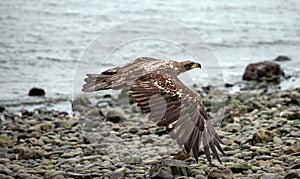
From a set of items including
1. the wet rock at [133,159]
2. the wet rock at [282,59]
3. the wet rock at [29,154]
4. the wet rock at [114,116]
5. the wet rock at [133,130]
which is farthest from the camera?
the wet rock at [282,59]

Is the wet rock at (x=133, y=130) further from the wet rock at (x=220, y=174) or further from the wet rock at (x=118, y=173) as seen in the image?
the wet rock at (x=220, y=174)

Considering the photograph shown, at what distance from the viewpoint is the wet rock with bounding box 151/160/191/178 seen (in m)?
6.49

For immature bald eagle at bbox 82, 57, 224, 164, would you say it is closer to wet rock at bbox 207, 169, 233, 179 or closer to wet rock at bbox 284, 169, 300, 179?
wet rock at bbox 207, 169, 233, 179

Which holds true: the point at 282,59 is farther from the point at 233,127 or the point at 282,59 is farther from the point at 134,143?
the point at 134,143

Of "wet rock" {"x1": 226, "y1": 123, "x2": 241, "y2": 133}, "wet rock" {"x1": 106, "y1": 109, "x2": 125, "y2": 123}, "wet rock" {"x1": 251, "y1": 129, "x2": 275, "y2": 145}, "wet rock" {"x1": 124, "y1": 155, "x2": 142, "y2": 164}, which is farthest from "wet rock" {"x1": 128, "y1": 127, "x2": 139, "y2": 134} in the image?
"wet rock" {"x1": 251, "y1": 129, "x2": 275, "y2": 145}

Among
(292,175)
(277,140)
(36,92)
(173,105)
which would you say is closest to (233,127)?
(277,140)

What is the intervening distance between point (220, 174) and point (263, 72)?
8865 millimetres

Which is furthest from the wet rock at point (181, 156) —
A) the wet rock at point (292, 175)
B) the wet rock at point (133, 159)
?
the wet rock at point (292, 175)

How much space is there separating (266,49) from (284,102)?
10.3 m

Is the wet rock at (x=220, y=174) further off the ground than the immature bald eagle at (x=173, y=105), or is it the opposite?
the immature bald eagle at (x=173, y=105)

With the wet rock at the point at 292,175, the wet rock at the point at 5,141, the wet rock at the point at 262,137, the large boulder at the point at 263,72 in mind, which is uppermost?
the large boulder at the point at 263,72

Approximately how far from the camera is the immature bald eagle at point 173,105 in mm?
5977

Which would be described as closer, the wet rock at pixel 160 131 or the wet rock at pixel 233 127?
the wet rock at pixel 233 127

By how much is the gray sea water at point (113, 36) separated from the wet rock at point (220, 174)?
581 centimetres
